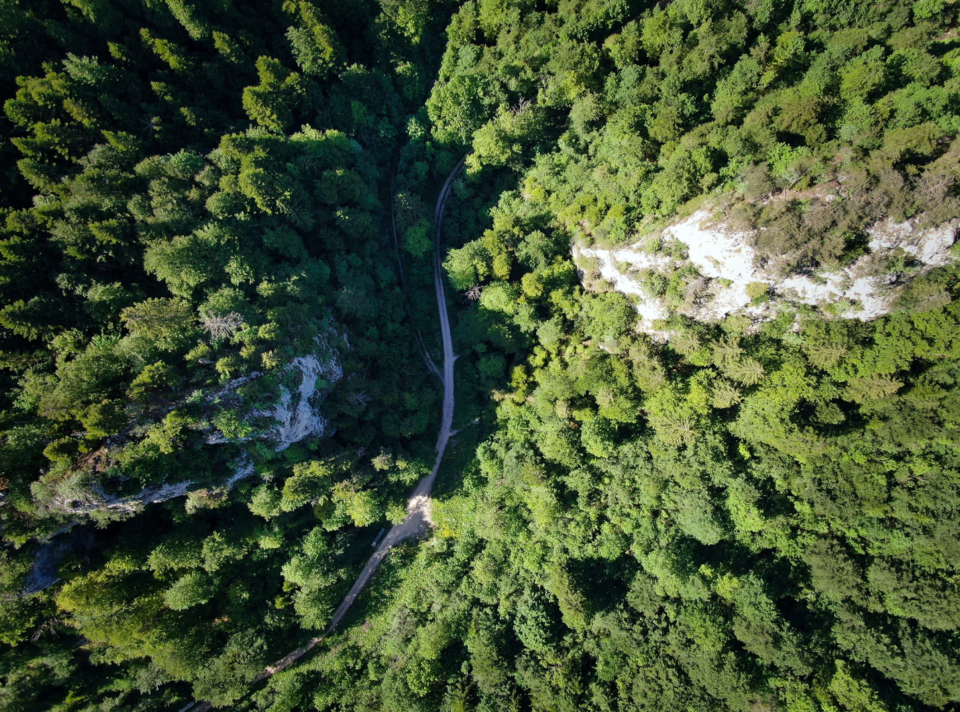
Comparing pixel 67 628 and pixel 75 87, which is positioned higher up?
pixel 75 87

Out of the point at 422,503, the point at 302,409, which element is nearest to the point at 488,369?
the point at 422,503

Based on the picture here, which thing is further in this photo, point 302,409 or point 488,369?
point 488,369

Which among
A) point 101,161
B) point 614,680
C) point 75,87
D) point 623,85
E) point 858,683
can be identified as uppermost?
point 75,87

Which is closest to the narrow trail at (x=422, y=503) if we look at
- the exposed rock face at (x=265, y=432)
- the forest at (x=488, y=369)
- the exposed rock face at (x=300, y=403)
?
the forest at (x=488, y=369)

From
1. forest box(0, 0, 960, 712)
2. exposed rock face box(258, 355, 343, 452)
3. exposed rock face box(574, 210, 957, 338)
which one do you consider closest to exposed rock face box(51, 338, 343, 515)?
exposed rock face box(258, 355, 343, 452)

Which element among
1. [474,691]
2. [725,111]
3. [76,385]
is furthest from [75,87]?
[474,691]

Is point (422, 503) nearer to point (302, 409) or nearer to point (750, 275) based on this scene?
point (302, 409)

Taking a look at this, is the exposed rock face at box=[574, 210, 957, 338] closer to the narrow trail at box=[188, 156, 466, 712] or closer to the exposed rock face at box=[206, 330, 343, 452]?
the narrow trail at box=[188, 156, 466, 712]

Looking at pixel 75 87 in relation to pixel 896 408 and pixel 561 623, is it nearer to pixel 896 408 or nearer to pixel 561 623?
pixel 561 623
